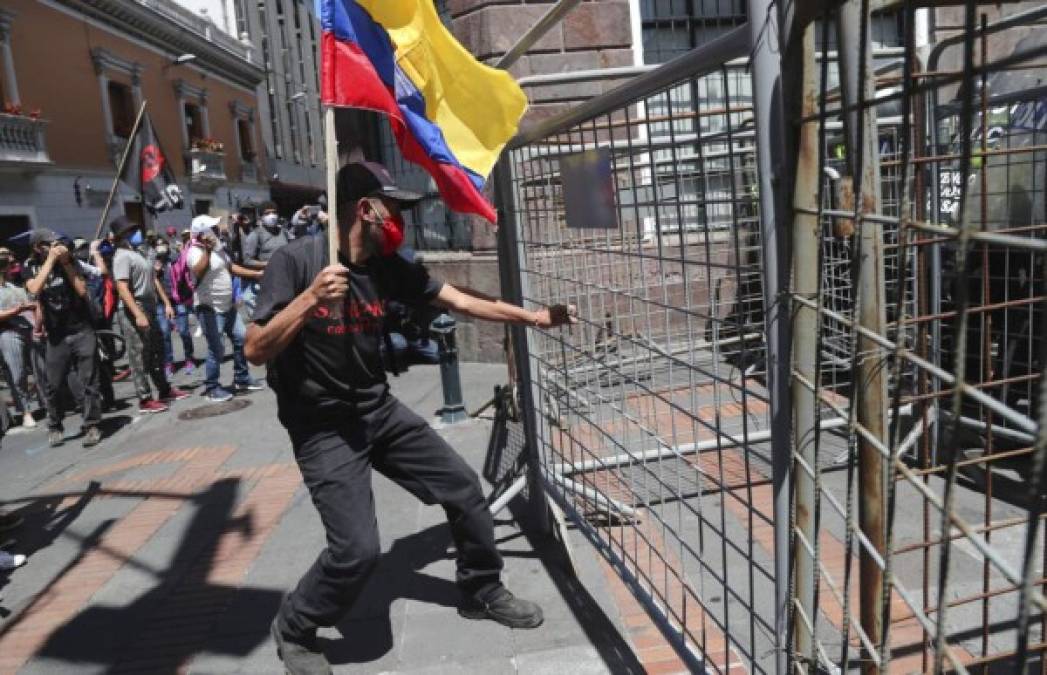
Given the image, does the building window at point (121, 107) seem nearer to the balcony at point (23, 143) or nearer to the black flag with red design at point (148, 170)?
the balcony at point (23, 143)

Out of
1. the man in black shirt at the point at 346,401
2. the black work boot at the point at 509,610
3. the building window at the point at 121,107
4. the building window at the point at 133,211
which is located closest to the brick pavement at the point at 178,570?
the man in black shirt at the point at 346,401

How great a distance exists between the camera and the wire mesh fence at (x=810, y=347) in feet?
3.86

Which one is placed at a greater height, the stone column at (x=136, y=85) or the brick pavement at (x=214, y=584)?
the stone column at (x=136, y=85)

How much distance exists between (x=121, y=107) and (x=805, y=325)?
2731 cm

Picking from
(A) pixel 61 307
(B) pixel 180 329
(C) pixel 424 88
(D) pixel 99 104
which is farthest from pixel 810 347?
(D) pixel 99 104

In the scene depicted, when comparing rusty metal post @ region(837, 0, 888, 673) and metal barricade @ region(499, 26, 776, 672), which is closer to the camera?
rusty metal post @ region(837, 0, 888, 673)

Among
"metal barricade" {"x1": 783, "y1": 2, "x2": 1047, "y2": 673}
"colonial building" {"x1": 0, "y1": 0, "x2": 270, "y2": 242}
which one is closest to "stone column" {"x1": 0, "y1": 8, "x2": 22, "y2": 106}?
"colonial building" {"x1": 0, "y1": 0, "x2": 270, "y2": 242}

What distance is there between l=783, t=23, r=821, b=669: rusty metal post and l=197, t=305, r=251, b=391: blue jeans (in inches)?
295

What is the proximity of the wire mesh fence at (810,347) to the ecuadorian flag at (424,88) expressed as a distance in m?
0.30

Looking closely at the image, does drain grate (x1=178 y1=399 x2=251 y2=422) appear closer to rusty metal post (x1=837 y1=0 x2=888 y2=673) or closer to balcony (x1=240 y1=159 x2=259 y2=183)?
rusty metal post (x1=837 y1=0 x2=888 y2=673)

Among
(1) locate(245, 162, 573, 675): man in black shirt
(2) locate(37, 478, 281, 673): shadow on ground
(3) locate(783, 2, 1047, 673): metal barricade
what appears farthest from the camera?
(2) locate(37, 478, 281, 673): shadow on ground

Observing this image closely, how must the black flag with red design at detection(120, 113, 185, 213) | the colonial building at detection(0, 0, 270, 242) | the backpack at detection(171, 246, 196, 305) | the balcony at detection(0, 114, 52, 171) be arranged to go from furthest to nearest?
the colonial building at detection(0, 0, 270, 242) → the balcony at detection(0, 114, 52, 171) → the backpack at detection(171, 246, 196, 305) → the black flag with red design at detection(120, 113, 185, 213)

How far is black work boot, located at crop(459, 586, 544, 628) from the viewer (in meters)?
3.41

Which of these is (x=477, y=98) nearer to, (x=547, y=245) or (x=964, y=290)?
(x=547, y=245)
